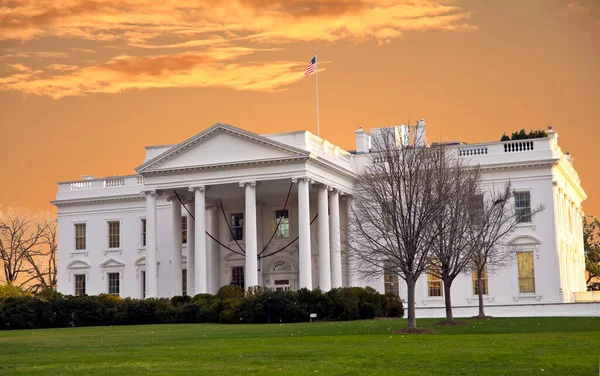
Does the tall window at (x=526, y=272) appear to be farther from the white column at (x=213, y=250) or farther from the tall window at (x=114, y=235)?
the tall window at (x=114, y=235)

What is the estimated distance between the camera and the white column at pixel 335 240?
182 feet

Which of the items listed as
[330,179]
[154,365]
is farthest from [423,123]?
[154,365]

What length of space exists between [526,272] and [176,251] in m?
22.0

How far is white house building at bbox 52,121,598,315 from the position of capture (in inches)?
2061

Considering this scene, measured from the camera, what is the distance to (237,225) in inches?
2384

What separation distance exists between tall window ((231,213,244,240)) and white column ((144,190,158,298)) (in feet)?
22.6

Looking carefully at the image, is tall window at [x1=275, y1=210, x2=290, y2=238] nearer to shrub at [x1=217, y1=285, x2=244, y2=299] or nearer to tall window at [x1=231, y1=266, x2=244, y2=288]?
tall window at [x1=231, y1=266, x2=244, y2=288]

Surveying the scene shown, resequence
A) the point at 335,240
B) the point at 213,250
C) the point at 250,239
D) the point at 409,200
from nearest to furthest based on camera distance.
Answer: the point at 409,200, the point at 250,239, the point at 335,240, the point at 213,250

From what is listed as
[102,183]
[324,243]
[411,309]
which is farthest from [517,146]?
[102,183]

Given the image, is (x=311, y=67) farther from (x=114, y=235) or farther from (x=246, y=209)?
(x=114, y=235)

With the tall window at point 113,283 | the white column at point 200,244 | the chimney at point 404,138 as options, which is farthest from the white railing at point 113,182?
the chimney at point 404,138

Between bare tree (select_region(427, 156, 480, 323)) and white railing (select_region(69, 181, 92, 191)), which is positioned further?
white railing (select_region(69, 181, 92, 191))

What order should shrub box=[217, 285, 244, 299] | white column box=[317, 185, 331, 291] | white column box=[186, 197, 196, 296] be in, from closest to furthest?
shrub box=[217, 285, 244, 299], white column box=[317, 185, 331, 291], white column box=[186, 197, 196, 296]

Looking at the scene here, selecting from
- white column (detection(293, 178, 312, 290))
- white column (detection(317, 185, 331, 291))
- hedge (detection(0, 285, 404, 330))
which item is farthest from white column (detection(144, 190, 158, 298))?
white column (detection(317, 185, 331, 291))
